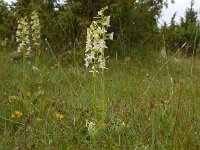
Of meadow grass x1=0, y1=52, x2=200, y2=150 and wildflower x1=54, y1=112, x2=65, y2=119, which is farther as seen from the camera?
wildflower x1=54, y1=112, x2=65, y2=119

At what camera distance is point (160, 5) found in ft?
27.9

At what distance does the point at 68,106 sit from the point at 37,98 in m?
0.28

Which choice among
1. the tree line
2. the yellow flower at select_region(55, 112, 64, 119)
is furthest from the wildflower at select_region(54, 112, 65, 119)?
the tree line

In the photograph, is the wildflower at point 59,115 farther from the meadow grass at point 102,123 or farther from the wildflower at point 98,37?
the wildflower at point 98,37

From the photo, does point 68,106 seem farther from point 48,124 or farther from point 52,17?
point 52,17

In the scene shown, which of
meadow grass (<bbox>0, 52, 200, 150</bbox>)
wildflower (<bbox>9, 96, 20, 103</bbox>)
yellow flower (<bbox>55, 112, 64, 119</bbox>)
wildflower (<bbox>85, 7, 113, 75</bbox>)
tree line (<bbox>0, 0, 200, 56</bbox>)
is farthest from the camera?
tree line (<bbox>0, 0, 200, 56</bbox>)

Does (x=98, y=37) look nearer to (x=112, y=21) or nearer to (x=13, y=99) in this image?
(x=13, y=99)

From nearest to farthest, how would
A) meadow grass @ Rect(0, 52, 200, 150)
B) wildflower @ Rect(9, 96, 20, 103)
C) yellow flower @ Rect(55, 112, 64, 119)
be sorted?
meadow grass @ Rect(0, 52, 200, 150) → yellow flower @ Rect(55, 112, 64, 119) → wildflower @ Rect(9, 96, 20, 103)

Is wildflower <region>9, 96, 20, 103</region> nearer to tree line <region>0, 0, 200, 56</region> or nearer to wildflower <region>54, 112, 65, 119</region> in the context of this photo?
wildflower <region>54, 112, 65, 119</region>

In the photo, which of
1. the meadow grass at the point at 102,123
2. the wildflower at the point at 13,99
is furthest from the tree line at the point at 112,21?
the wildflower at the point at 13,99

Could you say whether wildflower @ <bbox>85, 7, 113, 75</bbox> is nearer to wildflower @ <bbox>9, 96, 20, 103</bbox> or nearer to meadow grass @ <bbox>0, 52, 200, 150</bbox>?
meadow grass @ <bbox>0, 52, 200, 150</bbox>

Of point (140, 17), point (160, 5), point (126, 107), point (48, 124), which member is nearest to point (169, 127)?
point (126, 107)

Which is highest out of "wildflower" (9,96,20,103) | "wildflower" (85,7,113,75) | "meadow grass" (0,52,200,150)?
"wildflower" (85,7,113,75)

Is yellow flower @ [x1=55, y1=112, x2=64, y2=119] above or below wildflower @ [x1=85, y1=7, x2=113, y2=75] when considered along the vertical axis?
below
